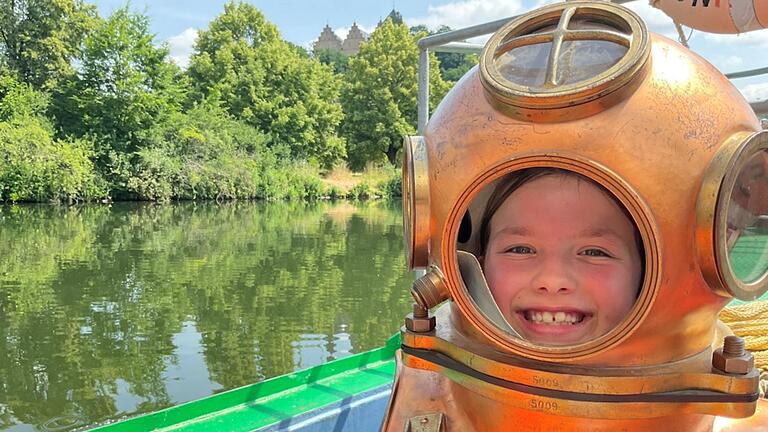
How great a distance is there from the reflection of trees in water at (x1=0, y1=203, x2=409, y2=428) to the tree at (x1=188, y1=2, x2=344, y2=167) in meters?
15.7

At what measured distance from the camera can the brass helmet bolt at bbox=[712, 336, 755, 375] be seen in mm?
1009

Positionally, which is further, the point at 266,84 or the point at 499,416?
the point at 266,84

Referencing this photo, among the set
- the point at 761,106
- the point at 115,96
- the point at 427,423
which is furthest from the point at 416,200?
the point at 115,96

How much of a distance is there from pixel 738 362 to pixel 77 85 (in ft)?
96.7

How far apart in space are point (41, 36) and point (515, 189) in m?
32.1

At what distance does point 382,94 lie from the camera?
122ft

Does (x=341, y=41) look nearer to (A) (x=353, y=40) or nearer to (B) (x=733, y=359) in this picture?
(A) (x=353, y=40)

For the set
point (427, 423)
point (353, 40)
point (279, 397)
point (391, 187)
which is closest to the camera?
point (427, 423)

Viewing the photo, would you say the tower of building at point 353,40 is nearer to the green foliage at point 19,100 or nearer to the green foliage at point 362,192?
the green foliage at point 362,192

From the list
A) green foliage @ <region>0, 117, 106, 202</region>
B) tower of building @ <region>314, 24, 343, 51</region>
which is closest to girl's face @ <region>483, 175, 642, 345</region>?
green foliage @ <region>0, 117, 106, 202</region>

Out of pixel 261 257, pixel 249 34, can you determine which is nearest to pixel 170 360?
pixel 261 257

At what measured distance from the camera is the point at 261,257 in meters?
14.6

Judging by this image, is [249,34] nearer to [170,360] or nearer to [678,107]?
[170,360]

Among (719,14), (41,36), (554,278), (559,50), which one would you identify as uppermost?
(41,36)
